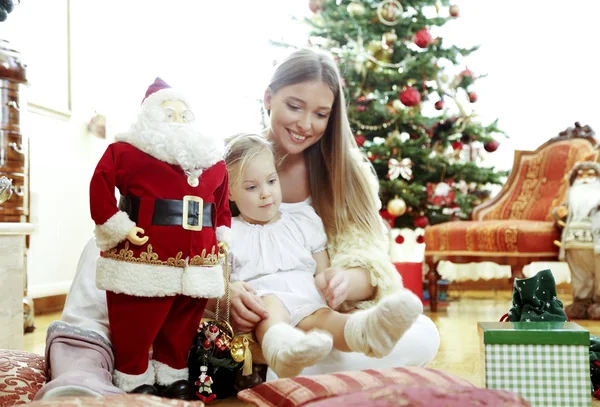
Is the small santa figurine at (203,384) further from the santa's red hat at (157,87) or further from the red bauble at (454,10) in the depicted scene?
the red bauble at (454,10)

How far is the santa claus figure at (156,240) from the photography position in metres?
1.55

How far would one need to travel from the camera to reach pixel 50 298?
14.0 ft

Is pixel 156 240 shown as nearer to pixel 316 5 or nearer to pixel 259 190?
pixel 259 190

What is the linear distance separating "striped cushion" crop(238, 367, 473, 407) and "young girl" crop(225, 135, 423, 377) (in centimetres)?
21

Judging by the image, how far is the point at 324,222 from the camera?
203 centimetres

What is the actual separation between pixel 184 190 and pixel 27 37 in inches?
111

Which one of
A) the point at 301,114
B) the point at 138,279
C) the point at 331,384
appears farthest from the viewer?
the point at 301,114

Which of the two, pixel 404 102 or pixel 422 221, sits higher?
pixel 404 102

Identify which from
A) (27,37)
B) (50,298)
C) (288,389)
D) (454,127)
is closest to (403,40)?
(454,127)

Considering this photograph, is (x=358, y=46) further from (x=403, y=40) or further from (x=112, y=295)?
(x=112, y=295)

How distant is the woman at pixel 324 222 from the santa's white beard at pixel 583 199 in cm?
201

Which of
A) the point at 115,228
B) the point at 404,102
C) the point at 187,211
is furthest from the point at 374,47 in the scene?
the point at 115,228

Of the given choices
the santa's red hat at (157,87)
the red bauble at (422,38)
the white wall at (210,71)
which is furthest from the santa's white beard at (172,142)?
the red bauble at (422,38)

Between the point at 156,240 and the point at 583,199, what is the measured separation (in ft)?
9.13
